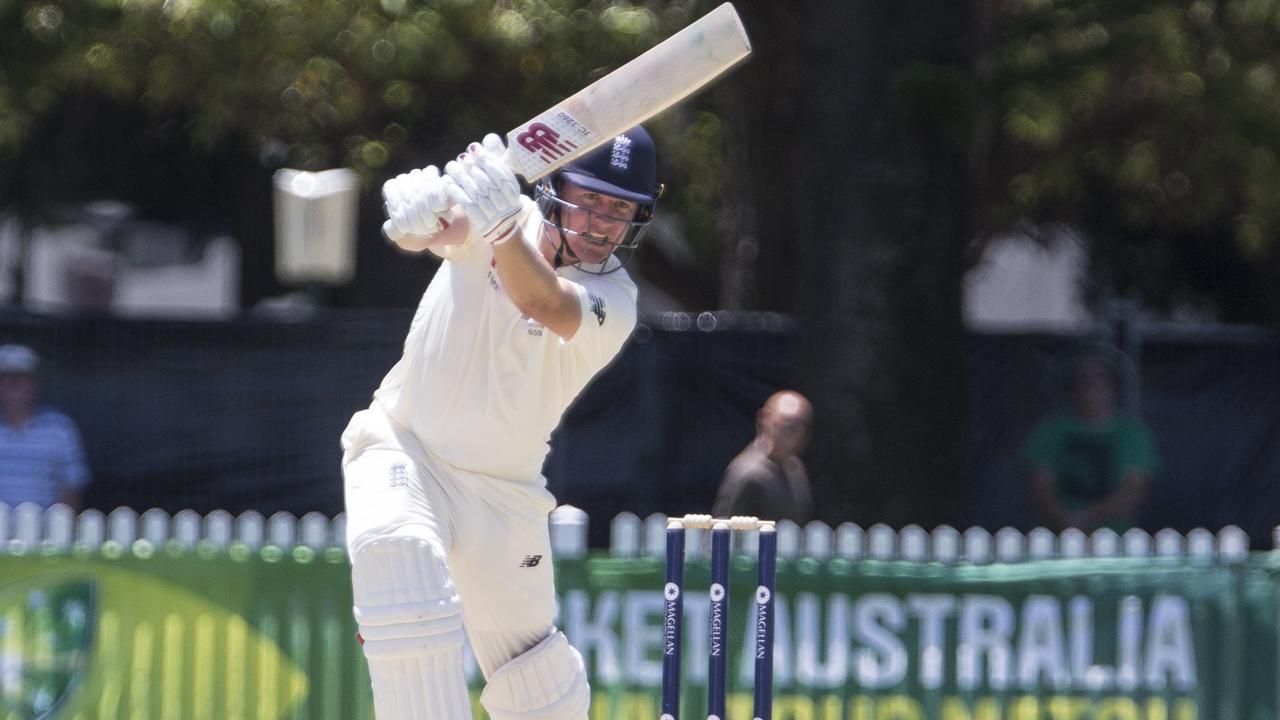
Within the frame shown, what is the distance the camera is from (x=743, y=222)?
10.4 metres

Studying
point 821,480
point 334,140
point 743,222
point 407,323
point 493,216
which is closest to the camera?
point 493,216

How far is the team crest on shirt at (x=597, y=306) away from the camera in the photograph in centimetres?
453

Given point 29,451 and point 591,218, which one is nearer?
point 591,218

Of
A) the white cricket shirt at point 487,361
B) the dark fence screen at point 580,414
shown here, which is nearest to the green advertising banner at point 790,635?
the white cricket shirt at point 487,361

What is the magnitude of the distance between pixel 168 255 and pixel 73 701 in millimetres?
8275

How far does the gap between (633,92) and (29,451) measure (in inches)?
212

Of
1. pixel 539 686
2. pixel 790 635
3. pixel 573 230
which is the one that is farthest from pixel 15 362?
pixel 573 230

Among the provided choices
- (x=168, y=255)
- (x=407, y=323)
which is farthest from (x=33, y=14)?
(x=168, y=255)

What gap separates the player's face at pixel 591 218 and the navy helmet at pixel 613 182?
0.01 m

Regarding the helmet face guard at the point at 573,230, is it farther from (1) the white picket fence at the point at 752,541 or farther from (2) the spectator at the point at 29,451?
(2) the spectator at the point at 29,451

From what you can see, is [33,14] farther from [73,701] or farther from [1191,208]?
[1191,208]

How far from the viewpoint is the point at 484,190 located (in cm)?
413

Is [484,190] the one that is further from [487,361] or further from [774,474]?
[774,474]

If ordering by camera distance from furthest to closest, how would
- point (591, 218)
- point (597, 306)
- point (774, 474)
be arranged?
point (774, 474)
point (591, 218)
point (597, 306)
